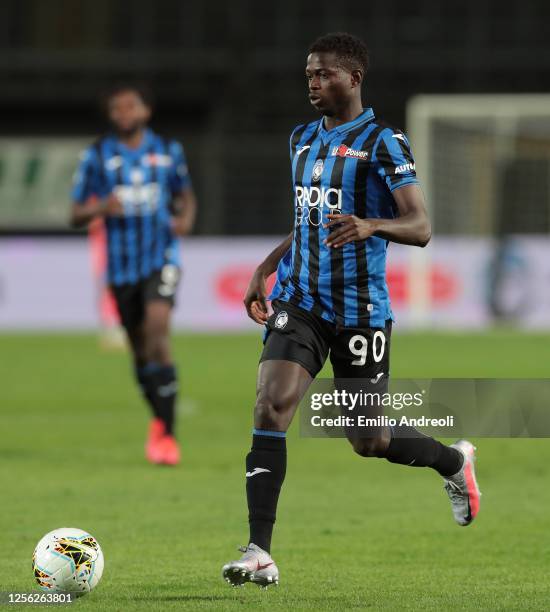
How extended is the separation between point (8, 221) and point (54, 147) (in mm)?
1603

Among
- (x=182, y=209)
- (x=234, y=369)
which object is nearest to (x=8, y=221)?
(x=234, y=369)

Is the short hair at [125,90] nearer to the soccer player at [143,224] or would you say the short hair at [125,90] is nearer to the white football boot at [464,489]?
the soccer player at [143,224]

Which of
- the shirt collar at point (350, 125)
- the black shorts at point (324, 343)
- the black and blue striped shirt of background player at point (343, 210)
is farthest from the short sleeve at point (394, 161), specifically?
the black shorts at point (324, 343)

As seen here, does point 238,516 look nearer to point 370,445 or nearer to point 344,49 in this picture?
point 370,445

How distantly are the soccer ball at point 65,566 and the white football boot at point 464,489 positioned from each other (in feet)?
5.31

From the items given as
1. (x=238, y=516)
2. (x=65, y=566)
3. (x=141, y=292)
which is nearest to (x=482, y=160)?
(x=141, y=292)

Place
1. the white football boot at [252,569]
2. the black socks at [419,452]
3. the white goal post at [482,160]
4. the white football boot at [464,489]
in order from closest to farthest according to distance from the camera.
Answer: the white football boot at [252,569] < the black socks at [419,452] < the white football boot at [464,489] < the white goal post at [482,160]

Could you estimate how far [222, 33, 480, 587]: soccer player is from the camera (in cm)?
552

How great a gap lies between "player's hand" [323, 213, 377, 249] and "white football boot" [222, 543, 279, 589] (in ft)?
3.47

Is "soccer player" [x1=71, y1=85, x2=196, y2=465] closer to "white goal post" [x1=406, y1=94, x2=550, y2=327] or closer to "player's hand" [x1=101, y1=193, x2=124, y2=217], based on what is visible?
"player's hand" [x1=101, y1=193, x2=124, y2=217]

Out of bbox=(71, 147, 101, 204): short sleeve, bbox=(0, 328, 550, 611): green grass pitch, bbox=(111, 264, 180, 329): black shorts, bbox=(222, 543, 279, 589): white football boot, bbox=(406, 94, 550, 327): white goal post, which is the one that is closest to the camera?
bbox=(222, 543, 279, 589): white football boot

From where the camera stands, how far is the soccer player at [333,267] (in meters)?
5.52

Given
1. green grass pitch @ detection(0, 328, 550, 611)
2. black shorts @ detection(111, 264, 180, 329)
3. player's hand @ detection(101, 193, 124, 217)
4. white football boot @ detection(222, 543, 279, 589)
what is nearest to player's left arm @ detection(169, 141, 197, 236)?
black shorts @ detection(111, 264, 180, 329)

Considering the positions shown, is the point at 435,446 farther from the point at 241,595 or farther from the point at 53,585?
the point at 53,585
